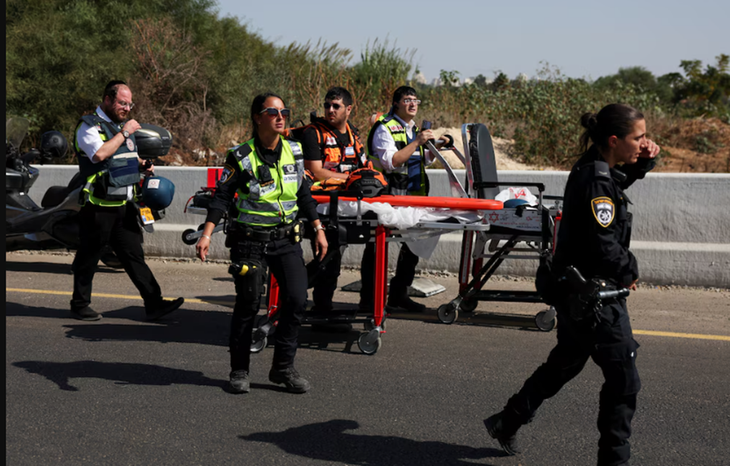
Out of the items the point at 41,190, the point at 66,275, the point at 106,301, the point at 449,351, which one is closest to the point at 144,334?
the point at 106,301

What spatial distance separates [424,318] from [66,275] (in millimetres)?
4737

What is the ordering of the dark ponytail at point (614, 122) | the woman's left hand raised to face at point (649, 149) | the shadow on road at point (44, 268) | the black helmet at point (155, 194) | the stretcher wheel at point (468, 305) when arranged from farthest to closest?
the shadow on road at point (44, 268) → the black helmet at point (155, 194) → the stretcher wheel at point (468, 305) → the woman's left hand raised to face at point (649, 149) → the dark ponytail at point (614, 122)

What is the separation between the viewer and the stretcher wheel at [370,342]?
6.17 meters

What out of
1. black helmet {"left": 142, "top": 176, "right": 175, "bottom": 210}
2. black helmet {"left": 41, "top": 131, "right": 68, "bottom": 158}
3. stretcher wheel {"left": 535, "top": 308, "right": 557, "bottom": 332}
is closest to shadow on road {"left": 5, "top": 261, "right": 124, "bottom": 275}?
black helmet {"left": 41, "top": 131, "right": 68, "bottom": 158}

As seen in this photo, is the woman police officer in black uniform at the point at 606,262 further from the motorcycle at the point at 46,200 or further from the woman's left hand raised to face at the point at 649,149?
the motorcycle at the point at 46,200

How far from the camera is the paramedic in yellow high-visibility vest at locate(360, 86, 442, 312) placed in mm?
7266

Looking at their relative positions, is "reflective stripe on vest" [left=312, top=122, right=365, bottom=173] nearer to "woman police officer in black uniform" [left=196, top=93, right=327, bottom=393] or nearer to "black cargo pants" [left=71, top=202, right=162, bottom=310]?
"woman police officer in black uniform" [left=196, top=93, right=327, bottom=393]

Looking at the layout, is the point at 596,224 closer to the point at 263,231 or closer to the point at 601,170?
the point at 601,170

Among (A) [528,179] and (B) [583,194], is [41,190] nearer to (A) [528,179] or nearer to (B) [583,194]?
(A) [528,179]

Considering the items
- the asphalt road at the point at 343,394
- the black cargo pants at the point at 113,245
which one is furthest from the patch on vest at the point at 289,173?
the black cargo pants at the point at 113,245

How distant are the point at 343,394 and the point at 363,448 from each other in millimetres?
922

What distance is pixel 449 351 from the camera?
20.7 feet

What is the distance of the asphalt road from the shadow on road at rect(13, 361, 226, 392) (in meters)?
0.02

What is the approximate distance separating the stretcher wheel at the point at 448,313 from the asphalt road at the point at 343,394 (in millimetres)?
69
